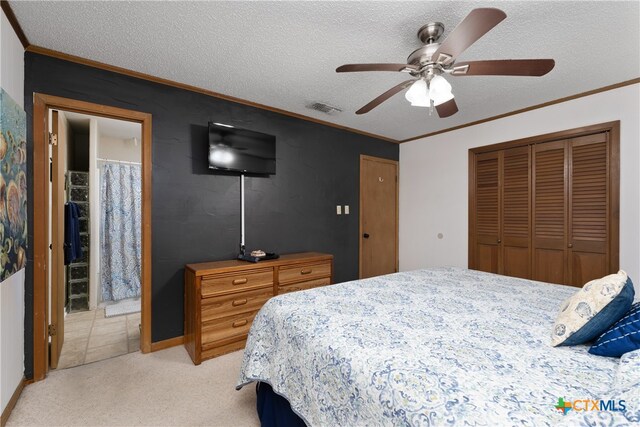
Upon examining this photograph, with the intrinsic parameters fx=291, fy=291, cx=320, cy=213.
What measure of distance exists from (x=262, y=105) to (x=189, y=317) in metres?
2.29

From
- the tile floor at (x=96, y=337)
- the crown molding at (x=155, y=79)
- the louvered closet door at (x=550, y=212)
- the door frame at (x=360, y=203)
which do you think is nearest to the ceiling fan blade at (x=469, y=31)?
the crown molding at (x=155, y=79)

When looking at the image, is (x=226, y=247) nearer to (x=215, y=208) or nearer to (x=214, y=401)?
(x=215, y=208)

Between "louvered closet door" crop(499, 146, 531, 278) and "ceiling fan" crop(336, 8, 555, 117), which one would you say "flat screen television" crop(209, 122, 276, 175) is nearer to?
"ceiling fan" crop(336, 8, 555, 117)

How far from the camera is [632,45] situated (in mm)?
2068

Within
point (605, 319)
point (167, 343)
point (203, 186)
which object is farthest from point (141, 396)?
point (605, 319)

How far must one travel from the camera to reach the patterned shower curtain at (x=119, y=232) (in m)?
3.93

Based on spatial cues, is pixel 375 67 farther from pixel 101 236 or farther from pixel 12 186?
pixel 101 236

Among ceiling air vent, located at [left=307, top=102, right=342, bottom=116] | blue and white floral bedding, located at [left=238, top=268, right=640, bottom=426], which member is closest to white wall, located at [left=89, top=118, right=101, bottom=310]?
ceiling air vent, located at [left=307, top=102, right=342, bottom=116]

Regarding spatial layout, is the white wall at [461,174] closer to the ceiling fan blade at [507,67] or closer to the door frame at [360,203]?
the door frame at [360,203]

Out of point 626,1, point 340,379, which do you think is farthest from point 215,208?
point 626,1

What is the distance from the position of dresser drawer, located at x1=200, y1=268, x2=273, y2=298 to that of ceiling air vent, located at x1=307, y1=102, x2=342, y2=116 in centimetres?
183

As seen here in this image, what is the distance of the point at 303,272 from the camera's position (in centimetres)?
308

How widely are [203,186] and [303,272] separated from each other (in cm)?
134

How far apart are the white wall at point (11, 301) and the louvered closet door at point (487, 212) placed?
438 cm
